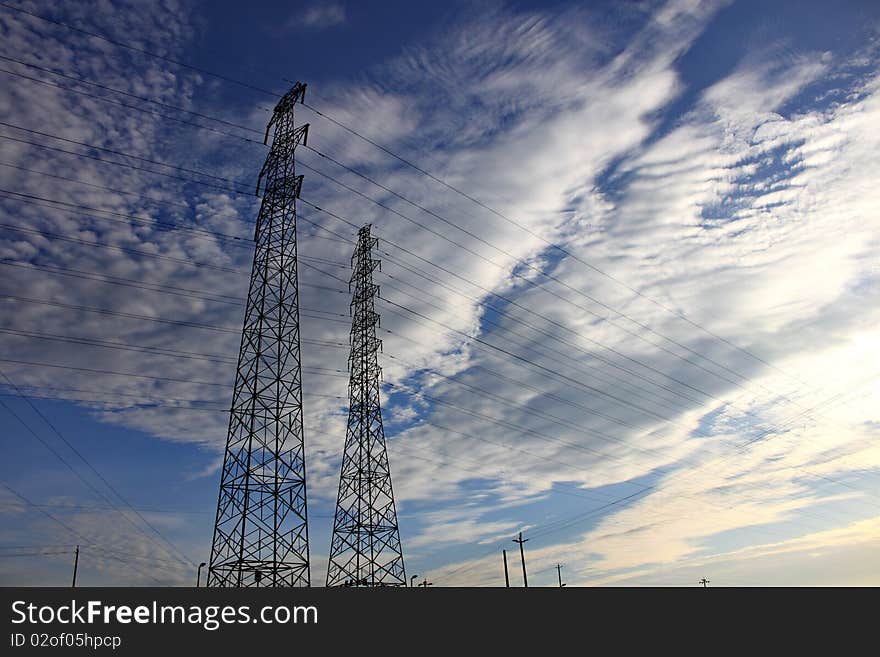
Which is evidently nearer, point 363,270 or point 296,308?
point 296,308
